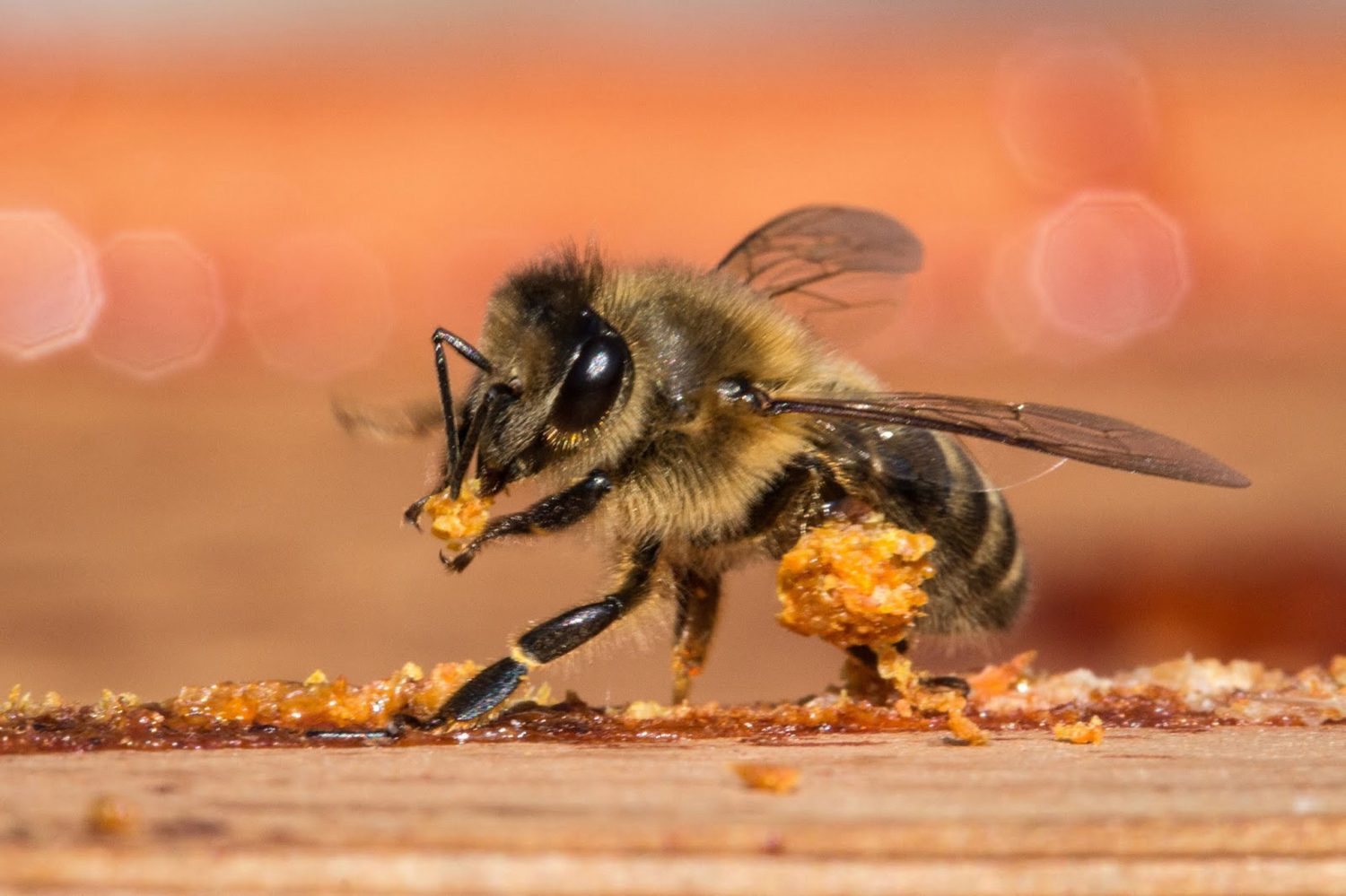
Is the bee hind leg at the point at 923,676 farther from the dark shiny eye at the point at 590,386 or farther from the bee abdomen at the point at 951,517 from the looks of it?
the dark shiny eye at the point at 590,386

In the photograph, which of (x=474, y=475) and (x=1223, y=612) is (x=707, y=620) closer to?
(x=474, y=475)

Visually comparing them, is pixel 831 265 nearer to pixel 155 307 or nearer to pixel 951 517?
pixel 951 517

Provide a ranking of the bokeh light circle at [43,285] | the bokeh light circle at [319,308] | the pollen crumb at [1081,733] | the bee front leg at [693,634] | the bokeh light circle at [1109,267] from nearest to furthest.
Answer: the pollen crumb at [1081,733], the bee front leg at [693,634], the bokeh light circle at [43,285], the bokeh light circle at [319,308], the bokeh light circle at [1109,267]

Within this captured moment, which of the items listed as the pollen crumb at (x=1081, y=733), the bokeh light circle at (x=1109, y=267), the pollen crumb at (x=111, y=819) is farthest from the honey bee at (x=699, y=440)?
the bokeh light circle at (x=1109, y=267)

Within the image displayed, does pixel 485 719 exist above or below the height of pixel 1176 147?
below

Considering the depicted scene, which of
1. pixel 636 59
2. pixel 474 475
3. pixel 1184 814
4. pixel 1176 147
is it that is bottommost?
pixel 1184 814

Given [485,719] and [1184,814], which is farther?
[485,719]

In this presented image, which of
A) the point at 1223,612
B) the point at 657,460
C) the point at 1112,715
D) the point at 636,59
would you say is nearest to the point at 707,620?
the point at 657,460
